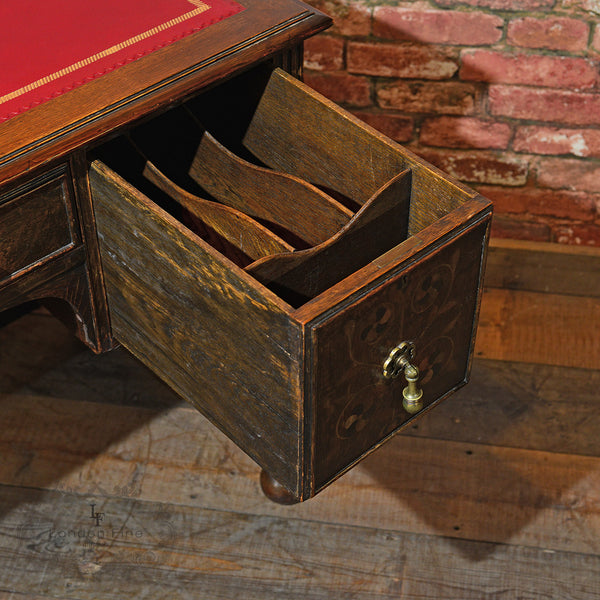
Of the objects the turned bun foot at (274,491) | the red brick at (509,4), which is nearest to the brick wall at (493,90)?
the red brick at (509,4)

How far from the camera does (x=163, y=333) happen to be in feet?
4.33

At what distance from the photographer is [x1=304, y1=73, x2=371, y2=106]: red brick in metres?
2.03

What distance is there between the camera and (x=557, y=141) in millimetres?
2037

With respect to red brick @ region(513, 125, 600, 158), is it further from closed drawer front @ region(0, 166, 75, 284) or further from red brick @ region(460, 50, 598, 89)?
closed drawer front @ region(0, 166, 75, 284)

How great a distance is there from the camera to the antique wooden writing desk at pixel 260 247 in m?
1.16

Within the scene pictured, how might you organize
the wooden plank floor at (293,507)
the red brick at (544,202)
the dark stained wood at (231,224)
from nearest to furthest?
the dark stained wood at (231,224)
the wooden plank floor at (293,507)
the red brick at (544,202)

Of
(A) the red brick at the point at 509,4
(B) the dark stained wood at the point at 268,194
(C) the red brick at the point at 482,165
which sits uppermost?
(B) the dark stained wood at the point at 268,194

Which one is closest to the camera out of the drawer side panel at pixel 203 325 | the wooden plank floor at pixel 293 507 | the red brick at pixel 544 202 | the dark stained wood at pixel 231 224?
the drawer side panel at pixel 203 325

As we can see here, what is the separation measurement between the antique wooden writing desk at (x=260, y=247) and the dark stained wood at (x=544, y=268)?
0.74 metres

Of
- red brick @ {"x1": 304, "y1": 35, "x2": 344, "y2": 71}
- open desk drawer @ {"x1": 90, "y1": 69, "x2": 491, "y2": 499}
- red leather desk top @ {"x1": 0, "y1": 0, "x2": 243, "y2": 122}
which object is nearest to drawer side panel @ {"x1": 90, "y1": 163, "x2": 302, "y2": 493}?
open desk drawer @ {"x1": 90, "y1": 69, "x2": 491, "y2": 499}

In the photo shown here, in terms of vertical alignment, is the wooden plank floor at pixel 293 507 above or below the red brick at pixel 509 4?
below

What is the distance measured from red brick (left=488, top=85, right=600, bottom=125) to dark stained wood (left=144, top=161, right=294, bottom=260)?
2.79ft

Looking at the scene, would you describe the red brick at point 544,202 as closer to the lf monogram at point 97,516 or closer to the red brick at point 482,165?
Answer: the red brick at point 482,165

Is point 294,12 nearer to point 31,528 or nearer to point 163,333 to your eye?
point 163,333
